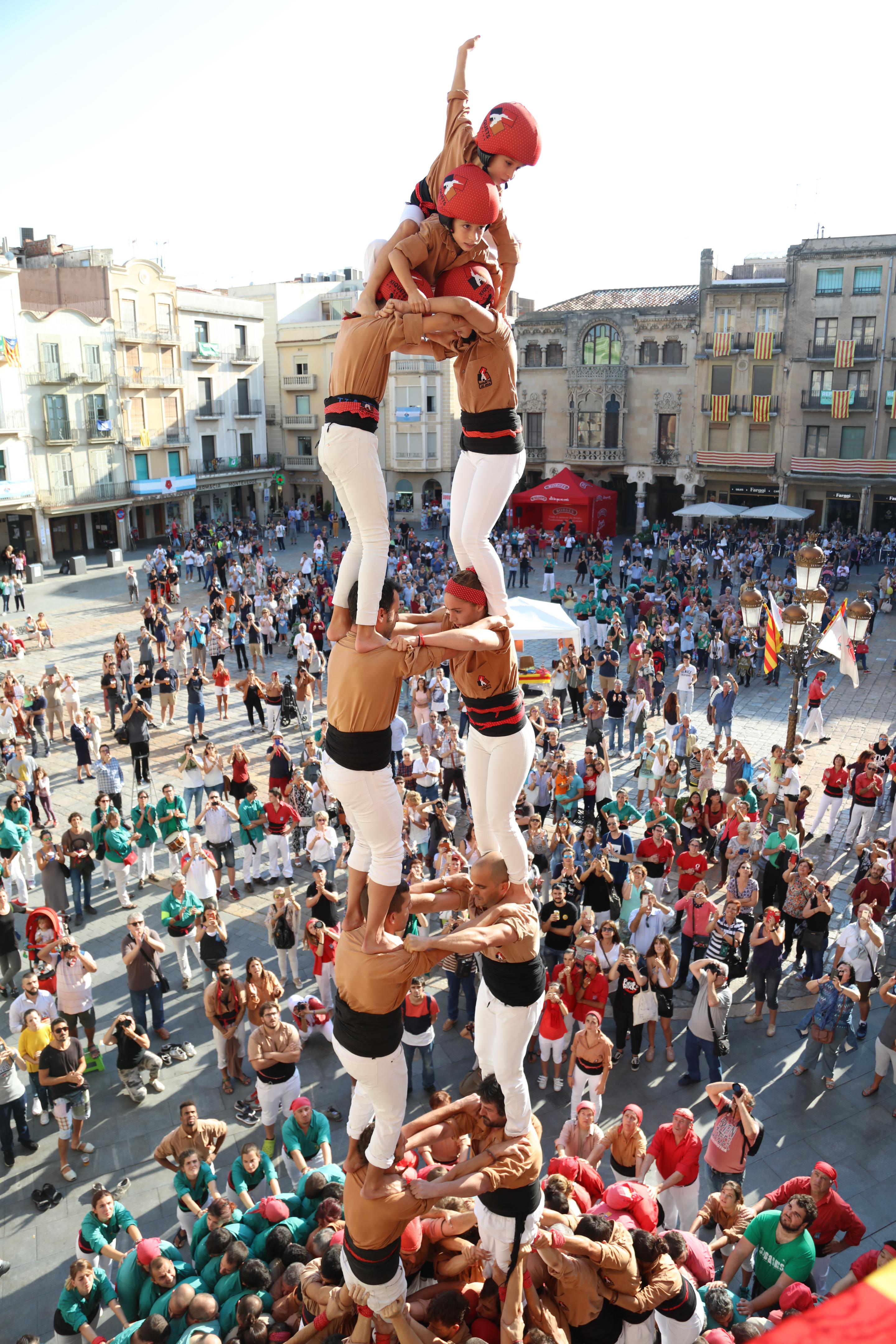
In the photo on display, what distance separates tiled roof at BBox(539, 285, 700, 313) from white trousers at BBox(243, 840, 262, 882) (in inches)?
1337

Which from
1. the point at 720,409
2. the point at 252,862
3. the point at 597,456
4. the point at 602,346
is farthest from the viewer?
the point at 597,456

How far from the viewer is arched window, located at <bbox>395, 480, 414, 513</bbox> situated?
Answer: 46.5 m

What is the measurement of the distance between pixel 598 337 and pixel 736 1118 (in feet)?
130

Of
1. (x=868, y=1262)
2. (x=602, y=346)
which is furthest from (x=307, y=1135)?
(x=602, y=346)

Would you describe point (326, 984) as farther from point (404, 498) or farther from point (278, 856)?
point (404, 498)

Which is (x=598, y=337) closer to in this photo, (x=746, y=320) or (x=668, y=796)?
(x=746, y=320)

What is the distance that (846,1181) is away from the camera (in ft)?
24.6

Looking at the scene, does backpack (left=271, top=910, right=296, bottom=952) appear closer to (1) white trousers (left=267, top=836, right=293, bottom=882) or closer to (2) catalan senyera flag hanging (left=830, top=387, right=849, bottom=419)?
(1) white trousers (left=267, top=836, right=293, bottom=882)

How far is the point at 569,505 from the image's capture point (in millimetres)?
38156

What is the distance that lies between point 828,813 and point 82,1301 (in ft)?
35.1

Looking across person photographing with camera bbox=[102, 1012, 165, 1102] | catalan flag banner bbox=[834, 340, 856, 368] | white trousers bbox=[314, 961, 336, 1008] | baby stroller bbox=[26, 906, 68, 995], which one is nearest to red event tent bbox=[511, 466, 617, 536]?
catalan flag banner bbox=[834, 340, 856, 368]

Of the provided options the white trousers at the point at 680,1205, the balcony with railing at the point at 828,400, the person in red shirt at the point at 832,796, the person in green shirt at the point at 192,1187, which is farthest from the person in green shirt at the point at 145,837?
the balcony with railing at the point at 828,400

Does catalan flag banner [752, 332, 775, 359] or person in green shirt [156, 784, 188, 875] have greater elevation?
catalan flag banner [752, 332, 775, 359]

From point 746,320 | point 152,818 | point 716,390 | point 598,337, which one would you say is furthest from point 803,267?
point 152,818
